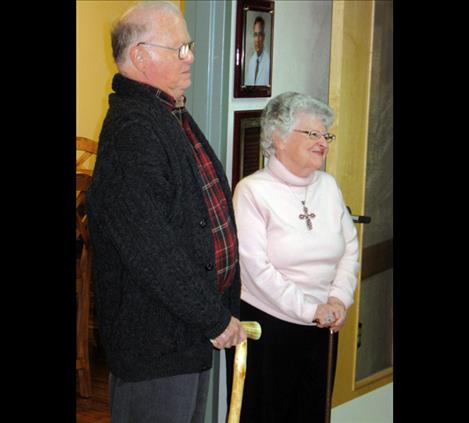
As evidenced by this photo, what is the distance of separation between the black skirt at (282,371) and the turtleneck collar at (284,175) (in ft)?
1.31

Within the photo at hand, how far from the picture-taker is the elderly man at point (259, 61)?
289cm

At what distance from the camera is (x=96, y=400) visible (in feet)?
12.1

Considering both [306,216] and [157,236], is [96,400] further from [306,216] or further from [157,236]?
[157,236]

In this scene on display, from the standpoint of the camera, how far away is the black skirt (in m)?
2.53

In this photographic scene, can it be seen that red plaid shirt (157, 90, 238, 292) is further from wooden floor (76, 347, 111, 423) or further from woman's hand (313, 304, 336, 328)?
wooden floor (76, 347, 111, 423)

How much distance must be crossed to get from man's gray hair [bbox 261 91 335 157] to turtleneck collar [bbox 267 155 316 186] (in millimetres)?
45

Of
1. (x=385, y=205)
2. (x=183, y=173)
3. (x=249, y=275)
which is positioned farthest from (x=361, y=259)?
(x=183, y=173)

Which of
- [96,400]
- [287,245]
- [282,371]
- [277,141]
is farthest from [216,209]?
[96,400]

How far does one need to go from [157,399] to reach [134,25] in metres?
0.87

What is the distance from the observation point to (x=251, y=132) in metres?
2.94

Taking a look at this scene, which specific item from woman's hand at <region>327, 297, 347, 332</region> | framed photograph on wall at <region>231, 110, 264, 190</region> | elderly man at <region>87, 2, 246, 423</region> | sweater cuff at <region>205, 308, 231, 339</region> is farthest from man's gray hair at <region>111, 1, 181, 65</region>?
woman's hand at <region>327, 297, 347, 332</region>
